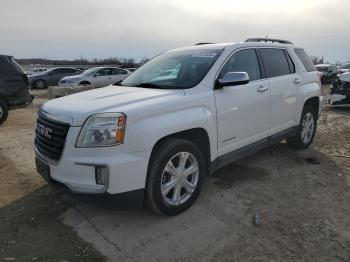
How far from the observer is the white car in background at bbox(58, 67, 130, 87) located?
20.9m

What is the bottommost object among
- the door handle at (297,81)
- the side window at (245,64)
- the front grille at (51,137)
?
the front grille at (51,137)

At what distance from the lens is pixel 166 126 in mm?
3852

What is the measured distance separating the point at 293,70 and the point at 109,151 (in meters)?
3.81

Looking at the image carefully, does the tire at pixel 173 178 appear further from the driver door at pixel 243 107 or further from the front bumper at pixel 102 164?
the driver door at pixel 243 107

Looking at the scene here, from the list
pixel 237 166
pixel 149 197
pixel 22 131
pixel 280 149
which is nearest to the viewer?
pixel 149 197

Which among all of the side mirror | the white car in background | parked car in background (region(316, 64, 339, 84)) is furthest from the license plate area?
parked car in background (region(316, 64, 339, 84))

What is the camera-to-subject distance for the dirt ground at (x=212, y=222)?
11.5 feet

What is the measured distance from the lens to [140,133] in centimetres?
364

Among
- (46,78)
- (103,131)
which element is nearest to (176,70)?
(103,131)

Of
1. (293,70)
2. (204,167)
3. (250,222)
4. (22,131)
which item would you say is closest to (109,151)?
(204,167)

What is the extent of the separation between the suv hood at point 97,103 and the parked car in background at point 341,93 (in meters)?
8.88

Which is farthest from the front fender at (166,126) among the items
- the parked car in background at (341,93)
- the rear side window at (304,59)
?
the parked car in background at (341,93)

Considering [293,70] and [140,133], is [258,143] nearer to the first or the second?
[293,70]

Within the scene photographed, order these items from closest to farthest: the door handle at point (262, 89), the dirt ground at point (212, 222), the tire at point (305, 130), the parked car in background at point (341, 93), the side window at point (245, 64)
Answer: the dirt ground at point (212, 222)
the side window at point (245, 64)
the door handle at point (262, 89)
the tire at point (305, 130)
the parked car in background at point (341, 93)
